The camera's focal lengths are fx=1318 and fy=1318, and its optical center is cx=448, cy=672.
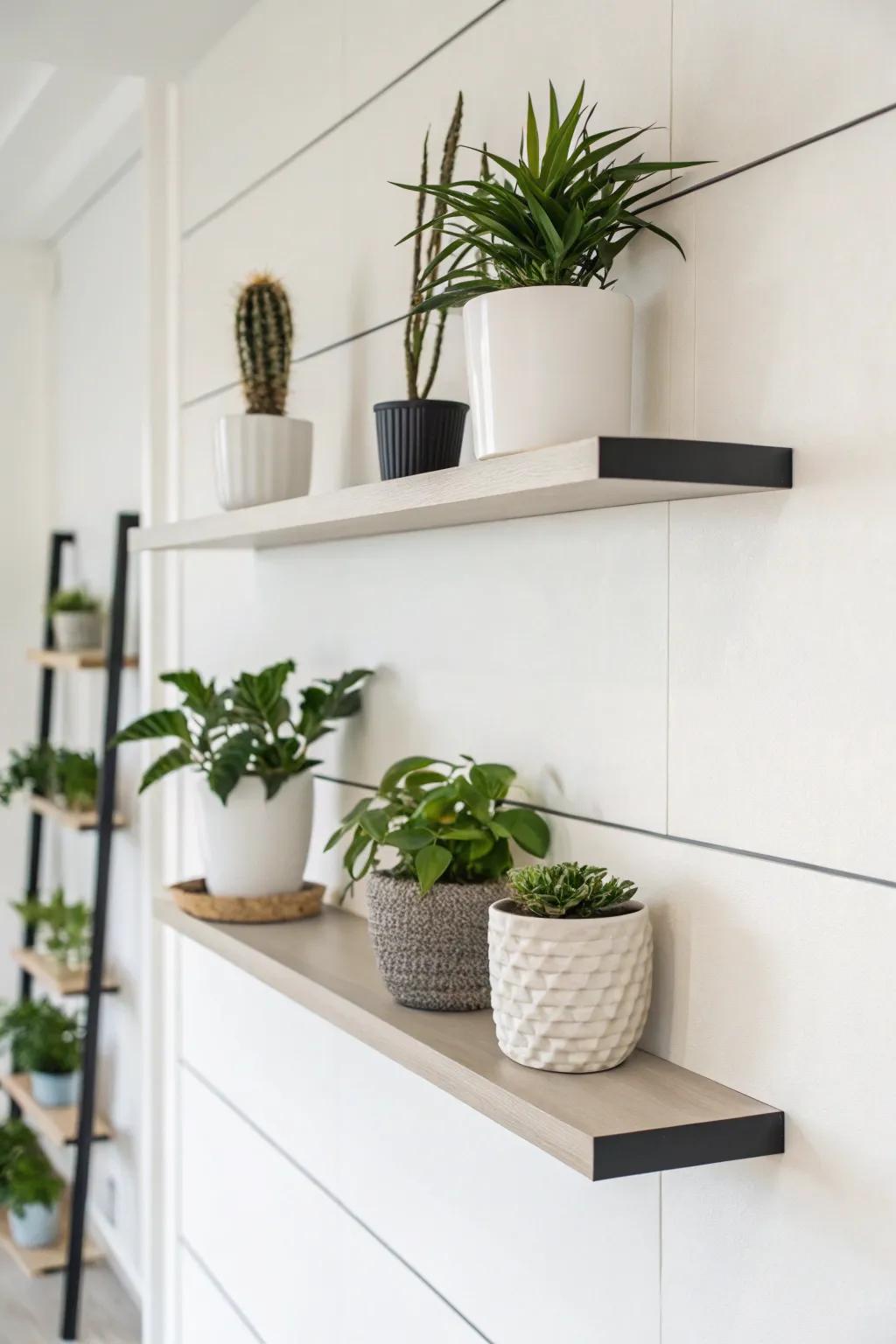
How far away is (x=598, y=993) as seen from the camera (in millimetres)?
983

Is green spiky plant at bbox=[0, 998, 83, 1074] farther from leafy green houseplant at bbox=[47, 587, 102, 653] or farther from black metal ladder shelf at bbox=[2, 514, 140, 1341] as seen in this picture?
leafy green houseplant at bbox=[47, 587, 102, 653]

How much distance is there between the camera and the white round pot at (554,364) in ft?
3.18

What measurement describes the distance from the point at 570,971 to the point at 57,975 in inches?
86.3

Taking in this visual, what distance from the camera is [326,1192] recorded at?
5.27ft

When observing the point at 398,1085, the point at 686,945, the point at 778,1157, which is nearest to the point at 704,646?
the point at 686,945

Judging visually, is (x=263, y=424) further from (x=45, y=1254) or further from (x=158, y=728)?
(x=45, y=1254)

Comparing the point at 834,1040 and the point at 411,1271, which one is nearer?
the point at 834,1040

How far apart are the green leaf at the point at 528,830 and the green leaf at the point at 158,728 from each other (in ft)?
1.73

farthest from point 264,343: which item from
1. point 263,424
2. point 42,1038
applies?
point 42,1038

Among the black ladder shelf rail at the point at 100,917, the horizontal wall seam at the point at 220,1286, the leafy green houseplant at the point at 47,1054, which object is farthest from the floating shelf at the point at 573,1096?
the leafy green houseplant at the point at 47,1054

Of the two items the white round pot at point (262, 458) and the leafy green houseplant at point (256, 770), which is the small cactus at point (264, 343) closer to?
the white round pot at point (262, 458)

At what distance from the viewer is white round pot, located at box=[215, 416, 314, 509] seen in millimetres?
1571

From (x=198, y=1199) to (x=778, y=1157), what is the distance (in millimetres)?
1334

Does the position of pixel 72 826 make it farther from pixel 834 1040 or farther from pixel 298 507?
pixel 834 1040
